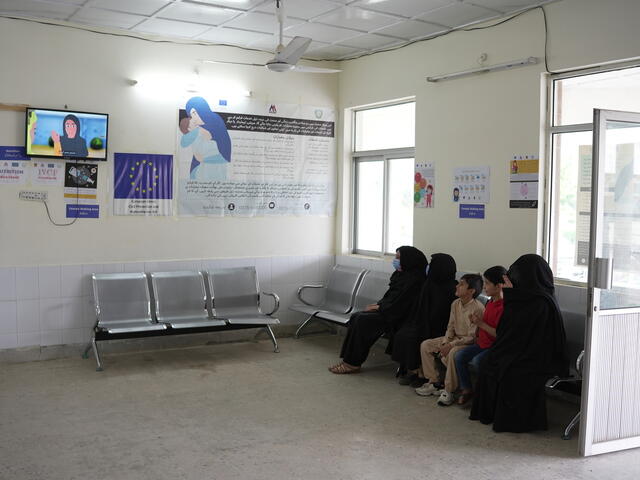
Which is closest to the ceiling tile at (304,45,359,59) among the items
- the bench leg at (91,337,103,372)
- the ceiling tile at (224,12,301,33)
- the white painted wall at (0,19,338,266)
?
the white painted wall at (0,19,338,266)

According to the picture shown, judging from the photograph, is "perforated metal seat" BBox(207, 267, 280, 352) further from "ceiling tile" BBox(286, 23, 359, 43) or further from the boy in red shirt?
"ceiling tile" BBox(286, 23, 359, 43)

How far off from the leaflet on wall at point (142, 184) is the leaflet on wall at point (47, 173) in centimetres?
51

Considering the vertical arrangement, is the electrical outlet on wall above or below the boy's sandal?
above

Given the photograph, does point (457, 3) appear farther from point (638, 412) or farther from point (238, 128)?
point (638, 412)

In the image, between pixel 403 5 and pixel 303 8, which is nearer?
pixel 403 5

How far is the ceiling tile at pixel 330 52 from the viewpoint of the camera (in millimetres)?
7148

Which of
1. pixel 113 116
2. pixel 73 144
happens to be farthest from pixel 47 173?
pixel 113 116

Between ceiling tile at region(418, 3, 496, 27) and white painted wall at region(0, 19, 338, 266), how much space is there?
2.06 metres

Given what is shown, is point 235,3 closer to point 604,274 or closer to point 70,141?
point 70,141

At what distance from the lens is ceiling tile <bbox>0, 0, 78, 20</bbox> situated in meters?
5.65

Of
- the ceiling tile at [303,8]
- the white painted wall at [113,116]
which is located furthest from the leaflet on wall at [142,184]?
the ceiling tile at [303,8]

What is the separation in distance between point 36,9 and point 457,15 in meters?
3.67

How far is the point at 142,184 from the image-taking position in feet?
22.0

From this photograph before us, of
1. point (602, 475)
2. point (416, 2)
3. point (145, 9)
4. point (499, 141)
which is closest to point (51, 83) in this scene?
point (145, 9)
